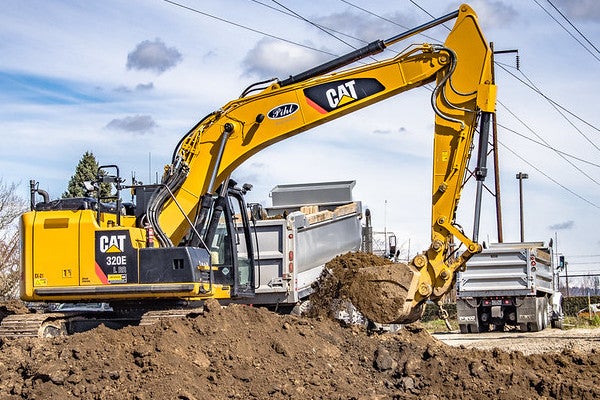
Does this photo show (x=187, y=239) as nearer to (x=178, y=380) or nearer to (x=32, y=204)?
(x=32, y=204)

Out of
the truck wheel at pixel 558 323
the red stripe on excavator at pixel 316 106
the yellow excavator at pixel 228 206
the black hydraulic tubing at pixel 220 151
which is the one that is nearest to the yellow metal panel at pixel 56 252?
the yellow excavator at pixel 228 206

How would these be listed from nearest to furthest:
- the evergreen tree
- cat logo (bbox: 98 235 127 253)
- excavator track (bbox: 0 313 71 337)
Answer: cat logo (bbox: 98 235 127 253)
excavator track (bbox: 0 313 71 337)
the evergreen tree

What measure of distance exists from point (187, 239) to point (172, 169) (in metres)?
1.05

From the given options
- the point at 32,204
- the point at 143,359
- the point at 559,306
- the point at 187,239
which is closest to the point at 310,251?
the point at 187,239

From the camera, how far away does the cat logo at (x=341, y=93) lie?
1317 centimetres

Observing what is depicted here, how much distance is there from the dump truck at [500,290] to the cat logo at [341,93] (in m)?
11.8

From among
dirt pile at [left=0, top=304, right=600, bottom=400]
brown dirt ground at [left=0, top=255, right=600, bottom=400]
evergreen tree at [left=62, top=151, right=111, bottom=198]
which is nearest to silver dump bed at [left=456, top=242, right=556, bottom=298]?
dirt pile at [left=0, top=304, right=600, bottom=400]

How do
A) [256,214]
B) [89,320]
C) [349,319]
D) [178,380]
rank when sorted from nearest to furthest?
[178,380]
[89,320]
[349,319]
[256,214]

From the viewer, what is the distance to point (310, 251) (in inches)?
680

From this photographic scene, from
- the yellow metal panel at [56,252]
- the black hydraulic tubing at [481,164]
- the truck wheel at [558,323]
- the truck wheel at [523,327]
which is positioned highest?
the black hydraulic tubing at [481,164]

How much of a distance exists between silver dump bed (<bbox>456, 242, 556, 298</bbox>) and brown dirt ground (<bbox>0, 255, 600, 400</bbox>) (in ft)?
40.7

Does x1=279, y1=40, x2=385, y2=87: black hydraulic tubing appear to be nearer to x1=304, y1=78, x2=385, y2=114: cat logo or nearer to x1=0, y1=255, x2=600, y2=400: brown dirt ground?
x1=304, y1=78, x2=385, y2=114: cat logo

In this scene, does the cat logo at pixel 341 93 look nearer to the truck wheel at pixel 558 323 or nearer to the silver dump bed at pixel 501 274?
the silver dump bed at pixel 501 274

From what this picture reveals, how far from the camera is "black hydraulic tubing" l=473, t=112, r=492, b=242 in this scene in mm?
12289
